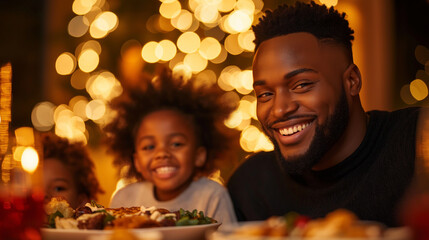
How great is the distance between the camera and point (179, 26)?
12.3 feet

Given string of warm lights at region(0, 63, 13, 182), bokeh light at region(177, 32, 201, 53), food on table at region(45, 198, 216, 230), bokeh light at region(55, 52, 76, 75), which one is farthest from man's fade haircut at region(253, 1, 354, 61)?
bokeh light at region(55, 52, 76, 75)

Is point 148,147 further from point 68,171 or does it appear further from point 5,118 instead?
point 5,118

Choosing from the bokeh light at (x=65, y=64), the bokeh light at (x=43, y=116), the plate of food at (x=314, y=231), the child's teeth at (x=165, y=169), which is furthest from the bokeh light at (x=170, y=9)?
the plate of food at (x=314, y=231)

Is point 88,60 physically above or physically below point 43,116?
above

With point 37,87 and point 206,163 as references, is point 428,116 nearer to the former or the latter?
point 206,163

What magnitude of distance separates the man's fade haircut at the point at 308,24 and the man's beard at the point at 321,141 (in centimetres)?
19

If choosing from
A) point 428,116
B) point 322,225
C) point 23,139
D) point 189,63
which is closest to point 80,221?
point 23,139

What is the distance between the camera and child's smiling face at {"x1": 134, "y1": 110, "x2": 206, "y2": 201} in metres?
2.19

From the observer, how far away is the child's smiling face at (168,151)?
86.4 inches

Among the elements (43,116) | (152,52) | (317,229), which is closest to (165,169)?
(317,229)

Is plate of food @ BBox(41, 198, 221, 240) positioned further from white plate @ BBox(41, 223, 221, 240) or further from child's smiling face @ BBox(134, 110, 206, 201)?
child's smiling face @ BBox(134, 110, 206, 201)

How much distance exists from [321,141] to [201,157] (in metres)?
Result: 0.87

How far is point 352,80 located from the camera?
163 centimetres

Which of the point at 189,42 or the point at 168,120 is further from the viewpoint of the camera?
the point at 189,42
